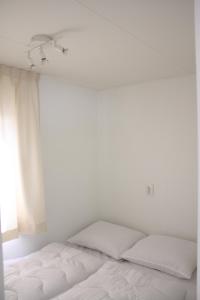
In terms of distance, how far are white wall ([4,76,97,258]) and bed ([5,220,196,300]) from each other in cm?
38

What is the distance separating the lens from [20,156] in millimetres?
2305

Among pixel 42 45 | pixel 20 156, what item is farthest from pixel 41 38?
pixel 20 156

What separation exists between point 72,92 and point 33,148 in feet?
2.97

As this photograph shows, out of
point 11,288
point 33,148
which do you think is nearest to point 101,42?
point 33,148

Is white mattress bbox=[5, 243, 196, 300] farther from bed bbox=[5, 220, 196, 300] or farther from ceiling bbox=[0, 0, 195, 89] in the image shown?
ceiling bbox=[0, 0, 195, 89]

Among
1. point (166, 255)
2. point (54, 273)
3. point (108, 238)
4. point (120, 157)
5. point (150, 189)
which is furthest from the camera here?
point (120, 157)

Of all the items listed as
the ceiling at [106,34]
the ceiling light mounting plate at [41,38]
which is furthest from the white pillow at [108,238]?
the ceiling light mounting plate at [41,38]

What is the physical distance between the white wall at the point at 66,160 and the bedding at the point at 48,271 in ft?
0.93

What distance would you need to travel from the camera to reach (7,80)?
2.19 m

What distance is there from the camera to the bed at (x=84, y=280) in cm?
176

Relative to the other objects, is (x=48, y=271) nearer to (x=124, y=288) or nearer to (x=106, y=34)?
(x=124, y=288)

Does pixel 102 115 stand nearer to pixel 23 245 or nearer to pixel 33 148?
pixel 33 148

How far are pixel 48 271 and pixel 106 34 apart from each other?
184 cm

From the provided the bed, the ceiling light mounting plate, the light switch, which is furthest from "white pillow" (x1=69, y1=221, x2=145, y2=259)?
the ceiling light mounting plate
